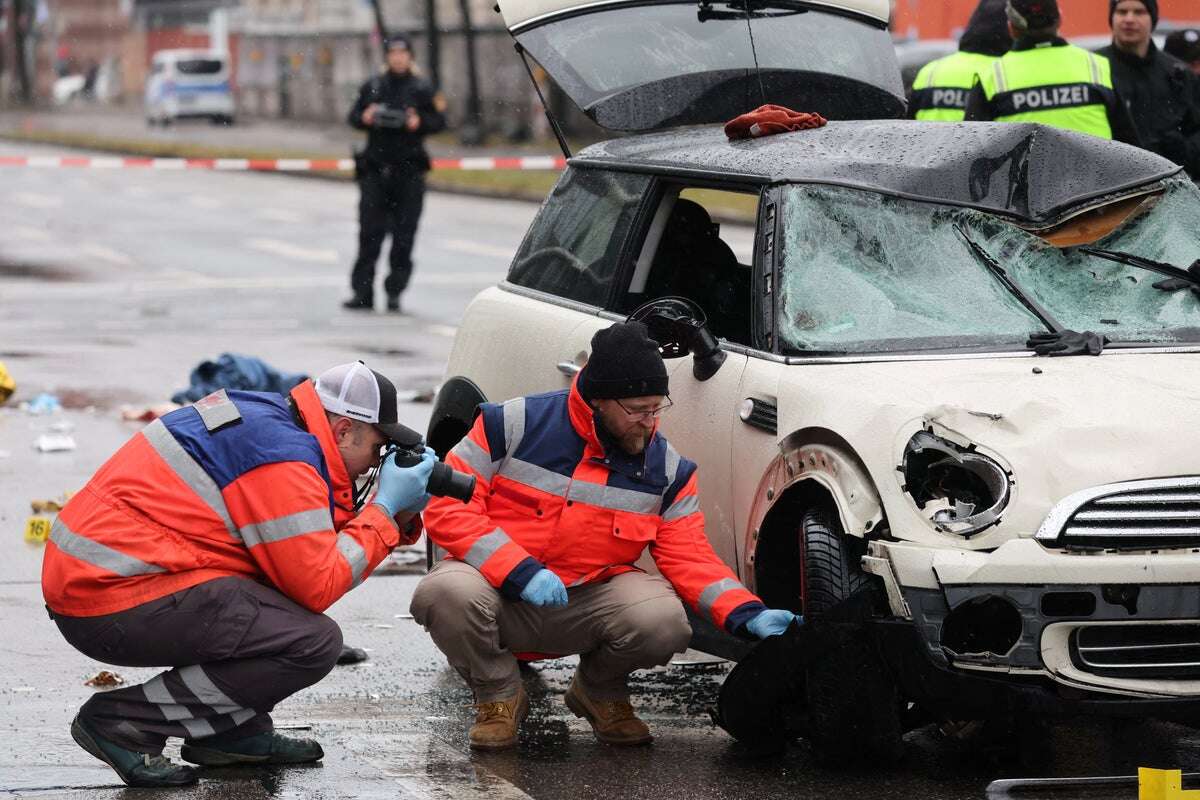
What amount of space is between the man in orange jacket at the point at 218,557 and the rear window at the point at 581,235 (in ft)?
4.54

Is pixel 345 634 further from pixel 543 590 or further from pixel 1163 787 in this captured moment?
pixel 1163 787

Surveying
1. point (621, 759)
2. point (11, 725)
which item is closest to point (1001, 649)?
point (621, 759)

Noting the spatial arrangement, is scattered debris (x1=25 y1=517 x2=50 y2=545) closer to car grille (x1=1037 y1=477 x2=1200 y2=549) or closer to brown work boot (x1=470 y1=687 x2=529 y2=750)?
brown work boot (x1=470 y1=687 x2=529 y2=750)

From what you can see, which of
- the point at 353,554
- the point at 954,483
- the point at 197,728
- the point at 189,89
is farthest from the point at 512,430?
the point at 189,89

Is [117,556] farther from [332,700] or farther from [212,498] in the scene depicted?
[332,700]

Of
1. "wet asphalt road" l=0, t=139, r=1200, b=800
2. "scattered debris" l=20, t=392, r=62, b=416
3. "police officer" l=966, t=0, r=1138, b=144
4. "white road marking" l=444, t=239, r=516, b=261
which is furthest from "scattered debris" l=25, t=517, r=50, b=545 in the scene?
"white road marking" l=444, t=239, r=516, b=261

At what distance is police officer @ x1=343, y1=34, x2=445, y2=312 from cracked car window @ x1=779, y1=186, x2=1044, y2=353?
1117 centimetres

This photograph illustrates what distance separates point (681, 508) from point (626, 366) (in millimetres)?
455

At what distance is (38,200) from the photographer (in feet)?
98.4

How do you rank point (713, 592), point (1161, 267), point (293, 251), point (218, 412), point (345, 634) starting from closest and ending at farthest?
point (218, 412) → point (713, 592) → point (1161, 267) → point (345, 634) → point (293, 251)

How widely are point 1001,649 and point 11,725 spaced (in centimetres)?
265

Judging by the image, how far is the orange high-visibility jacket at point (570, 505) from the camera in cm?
577

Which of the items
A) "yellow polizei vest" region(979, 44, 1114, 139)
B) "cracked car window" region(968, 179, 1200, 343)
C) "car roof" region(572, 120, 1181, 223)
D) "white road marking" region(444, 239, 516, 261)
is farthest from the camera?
"white road marking" region(444, 239, 516, 261)

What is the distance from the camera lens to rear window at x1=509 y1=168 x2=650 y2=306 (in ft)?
22.1
